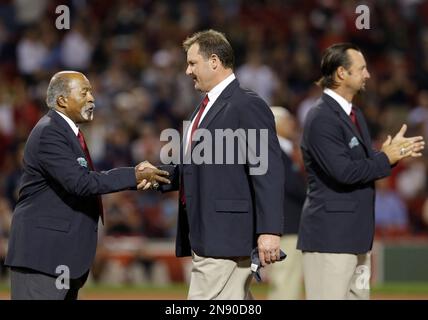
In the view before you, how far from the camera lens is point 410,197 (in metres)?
13.9

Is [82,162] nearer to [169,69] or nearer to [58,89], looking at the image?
[58,89]

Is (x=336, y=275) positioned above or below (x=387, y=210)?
above

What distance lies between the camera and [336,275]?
262 inches

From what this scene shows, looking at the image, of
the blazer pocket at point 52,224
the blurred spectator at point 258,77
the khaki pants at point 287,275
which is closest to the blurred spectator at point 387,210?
the blurred spectator at point 258,77

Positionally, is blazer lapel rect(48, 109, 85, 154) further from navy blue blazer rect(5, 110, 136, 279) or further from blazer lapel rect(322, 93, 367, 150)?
blazer lapel rect(322, 93, 367, 150)

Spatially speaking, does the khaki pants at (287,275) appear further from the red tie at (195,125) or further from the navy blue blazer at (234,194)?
the navy blue blazer at (234,194)

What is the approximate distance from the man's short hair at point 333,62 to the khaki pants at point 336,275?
116cm

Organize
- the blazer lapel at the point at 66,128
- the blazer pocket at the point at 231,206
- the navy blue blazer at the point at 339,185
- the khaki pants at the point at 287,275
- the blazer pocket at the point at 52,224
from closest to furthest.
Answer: the blazer pocket at the point at 231,206
the blazer pocket at the point at 52,224
the blazer lapel at the point at 66,128
the navy blue blazer at the point at 339,185
the khaki pants at the point at 287,275

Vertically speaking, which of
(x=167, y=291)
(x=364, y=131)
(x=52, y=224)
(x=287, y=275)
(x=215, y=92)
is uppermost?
(x=215, y=92)

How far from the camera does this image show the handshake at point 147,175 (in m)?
6.31

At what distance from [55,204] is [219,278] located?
1.07 meters

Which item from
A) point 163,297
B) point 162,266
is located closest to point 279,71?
point 162,266

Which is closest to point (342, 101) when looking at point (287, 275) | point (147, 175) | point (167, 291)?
point (147, 175)

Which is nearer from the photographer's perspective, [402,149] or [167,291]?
[402,149]
